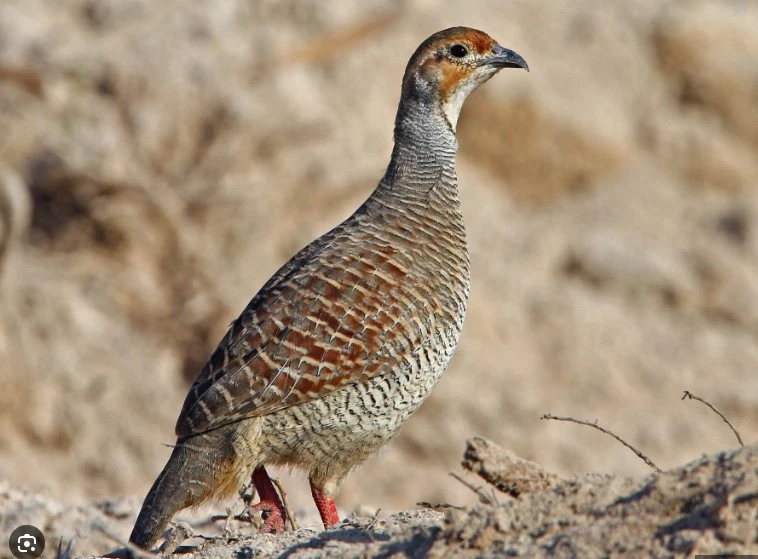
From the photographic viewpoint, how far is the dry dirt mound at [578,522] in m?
3.53

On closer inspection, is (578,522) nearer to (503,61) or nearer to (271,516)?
(271,516)

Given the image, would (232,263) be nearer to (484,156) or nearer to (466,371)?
(466,371)

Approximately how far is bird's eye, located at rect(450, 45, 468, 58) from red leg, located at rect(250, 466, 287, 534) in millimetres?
2322

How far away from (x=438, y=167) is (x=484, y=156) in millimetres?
5732

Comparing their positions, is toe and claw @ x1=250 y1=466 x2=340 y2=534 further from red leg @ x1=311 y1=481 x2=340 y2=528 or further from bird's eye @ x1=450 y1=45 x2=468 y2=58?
bird's eye @ x1=450 y1=45 x2=468 y2=58

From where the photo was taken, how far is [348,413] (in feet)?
17.7

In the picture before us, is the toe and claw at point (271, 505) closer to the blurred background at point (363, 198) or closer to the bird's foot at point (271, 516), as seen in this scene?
the bird's foot at point (271, 516)

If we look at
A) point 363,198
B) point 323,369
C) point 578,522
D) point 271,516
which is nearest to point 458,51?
point 323,369

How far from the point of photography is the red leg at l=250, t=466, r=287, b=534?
556 centimetres

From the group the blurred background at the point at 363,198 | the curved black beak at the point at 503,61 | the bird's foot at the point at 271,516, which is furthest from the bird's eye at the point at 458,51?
the blurred background at the point at 363,198

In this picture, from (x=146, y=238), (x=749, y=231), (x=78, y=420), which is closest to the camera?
(x=78, y=420)

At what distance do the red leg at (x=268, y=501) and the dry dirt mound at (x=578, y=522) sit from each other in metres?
0.83

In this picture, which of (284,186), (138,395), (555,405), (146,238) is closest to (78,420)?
(138,395)

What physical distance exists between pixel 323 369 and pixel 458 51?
6.42 feet
